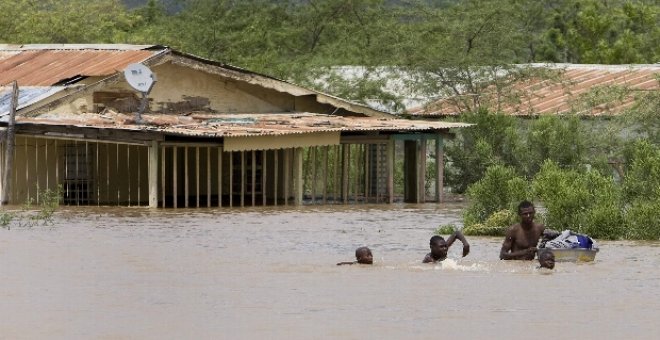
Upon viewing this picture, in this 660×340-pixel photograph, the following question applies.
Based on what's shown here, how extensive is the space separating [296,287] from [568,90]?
2528 cm

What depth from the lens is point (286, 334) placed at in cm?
1498

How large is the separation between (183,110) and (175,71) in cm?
87

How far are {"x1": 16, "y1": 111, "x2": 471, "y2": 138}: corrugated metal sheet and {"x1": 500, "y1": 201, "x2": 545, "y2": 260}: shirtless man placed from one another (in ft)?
36.1

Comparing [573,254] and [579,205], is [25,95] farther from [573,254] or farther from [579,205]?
[573,254]

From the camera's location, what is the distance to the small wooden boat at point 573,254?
2058 cm

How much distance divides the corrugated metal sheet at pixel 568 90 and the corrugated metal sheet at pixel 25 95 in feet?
39.0

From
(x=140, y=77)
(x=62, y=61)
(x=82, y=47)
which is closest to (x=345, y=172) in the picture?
(x=140, y=77)

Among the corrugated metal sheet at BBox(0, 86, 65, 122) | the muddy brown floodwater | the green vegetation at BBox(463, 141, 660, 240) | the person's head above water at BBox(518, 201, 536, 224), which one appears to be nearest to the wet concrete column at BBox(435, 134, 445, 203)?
the corrugated metal sheet at BBox(0, 86, 65, 122)

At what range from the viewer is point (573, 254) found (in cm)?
2064

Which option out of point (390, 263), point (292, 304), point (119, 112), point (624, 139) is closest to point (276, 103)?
point (119, 112)

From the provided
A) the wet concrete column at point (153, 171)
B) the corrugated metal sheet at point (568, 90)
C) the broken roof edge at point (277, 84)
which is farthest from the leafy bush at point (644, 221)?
the corrugated metal sheet at point (568, 90)

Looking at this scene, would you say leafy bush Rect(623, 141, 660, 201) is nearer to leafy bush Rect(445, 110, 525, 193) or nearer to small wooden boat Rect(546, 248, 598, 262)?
small wooden boat Rect(546, 248, 598, 262)

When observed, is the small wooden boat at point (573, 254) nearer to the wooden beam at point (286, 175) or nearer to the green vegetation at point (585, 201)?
the green vegetation at point (585, 201)

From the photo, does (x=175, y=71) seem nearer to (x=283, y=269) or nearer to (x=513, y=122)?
(x=513, y=122)
